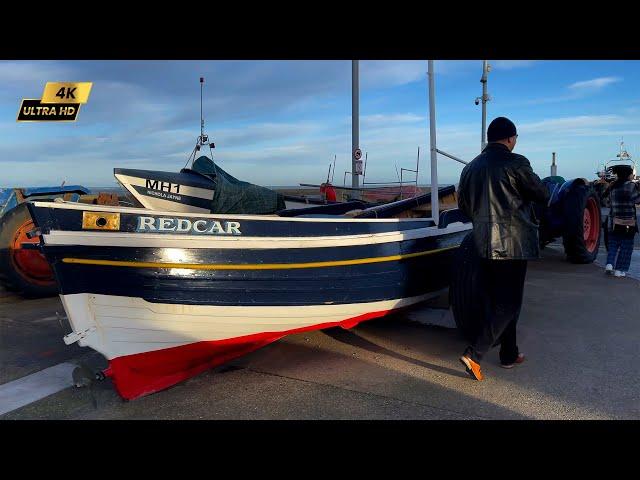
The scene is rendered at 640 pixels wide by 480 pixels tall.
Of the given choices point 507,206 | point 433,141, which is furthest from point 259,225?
point 433,141

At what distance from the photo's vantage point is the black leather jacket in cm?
362

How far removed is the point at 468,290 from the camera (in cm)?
396

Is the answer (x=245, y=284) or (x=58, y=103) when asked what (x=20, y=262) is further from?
(x=245, y=284)

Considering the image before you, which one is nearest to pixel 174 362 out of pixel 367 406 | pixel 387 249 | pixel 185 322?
pixel 185 322

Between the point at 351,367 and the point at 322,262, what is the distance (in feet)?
2.93

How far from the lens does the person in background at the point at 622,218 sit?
6992mm

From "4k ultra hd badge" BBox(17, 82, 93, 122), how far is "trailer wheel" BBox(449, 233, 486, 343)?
3.48 m

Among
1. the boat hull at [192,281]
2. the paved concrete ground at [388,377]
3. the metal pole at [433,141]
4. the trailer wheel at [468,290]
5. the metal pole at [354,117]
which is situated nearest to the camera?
the paved concrete ground at [388,377]

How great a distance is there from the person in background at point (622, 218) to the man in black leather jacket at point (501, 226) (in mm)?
4129

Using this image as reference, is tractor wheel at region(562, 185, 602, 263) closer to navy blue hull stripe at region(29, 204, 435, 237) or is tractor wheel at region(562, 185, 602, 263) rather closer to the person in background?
the person in background

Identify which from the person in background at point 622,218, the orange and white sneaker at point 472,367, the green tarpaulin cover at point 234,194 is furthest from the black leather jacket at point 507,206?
the person in background at point 622,218

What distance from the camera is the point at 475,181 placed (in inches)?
148

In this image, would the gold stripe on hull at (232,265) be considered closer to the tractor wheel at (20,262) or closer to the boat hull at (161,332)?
the boat hull at (161,332)
